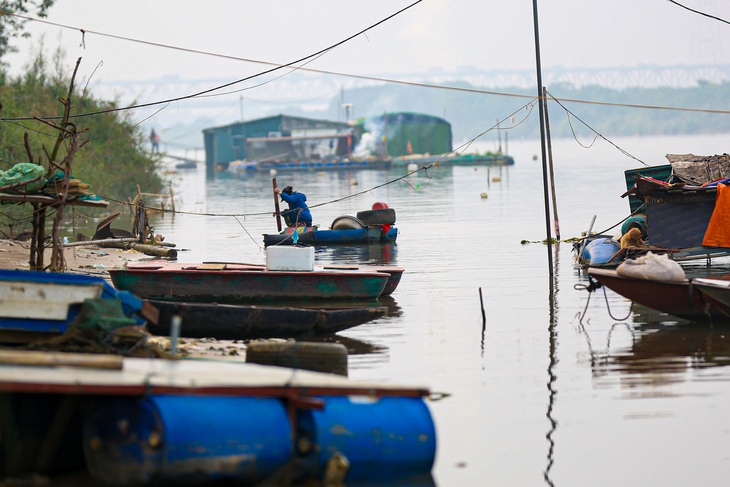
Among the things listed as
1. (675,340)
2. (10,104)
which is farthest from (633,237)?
(10,104)

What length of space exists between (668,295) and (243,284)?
20.1 feet

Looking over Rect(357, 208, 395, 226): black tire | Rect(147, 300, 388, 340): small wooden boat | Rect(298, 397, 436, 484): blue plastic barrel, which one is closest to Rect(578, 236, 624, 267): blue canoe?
Rect(357, 208, 395, 226): black tire

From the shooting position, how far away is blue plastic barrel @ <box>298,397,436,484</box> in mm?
7672

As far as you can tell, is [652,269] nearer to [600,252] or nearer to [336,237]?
[600,252]

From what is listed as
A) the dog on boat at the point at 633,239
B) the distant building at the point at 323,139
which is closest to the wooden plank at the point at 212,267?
the dog on boat at the point at 633,239

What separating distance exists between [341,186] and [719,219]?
161ft

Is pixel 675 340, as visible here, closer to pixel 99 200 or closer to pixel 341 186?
pixel 99 200

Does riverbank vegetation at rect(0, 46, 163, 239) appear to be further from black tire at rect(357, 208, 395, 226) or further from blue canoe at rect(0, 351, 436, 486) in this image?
blue canoe at rect(0, 351, 436, 486)

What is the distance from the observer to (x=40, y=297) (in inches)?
405

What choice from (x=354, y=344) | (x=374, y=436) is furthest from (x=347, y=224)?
(x=374, y=436)

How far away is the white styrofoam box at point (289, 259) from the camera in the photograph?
1593 cm

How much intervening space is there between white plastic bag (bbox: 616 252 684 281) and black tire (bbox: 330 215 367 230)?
44.4ft

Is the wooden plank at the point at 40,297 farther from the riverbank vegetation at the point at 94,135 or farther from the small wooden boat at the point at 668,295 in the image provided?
the riverbank vegetation at the point at 94,135

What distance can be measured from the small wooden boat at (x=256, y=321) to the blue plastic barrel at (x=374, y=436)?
15.3 feet
